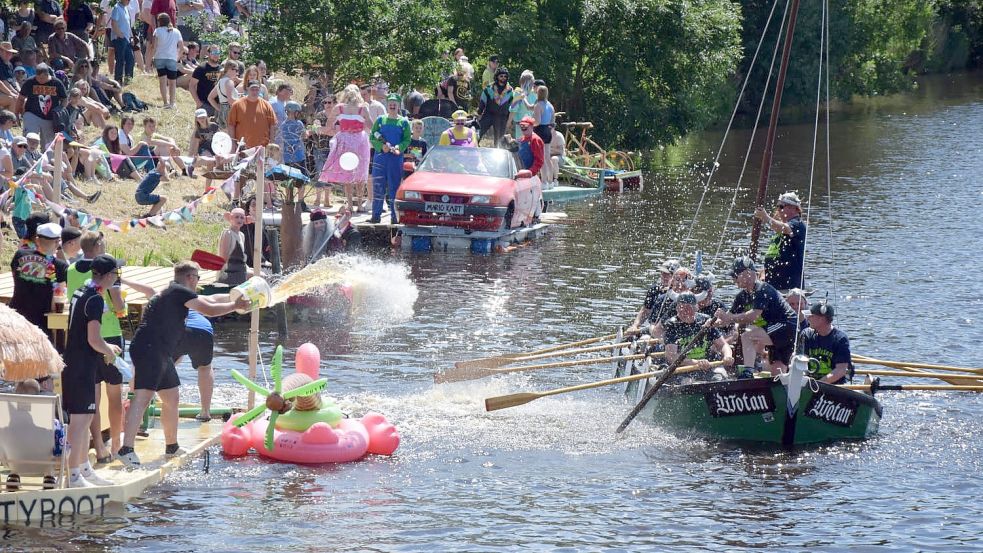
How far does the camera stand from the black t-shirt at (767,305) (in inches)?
567

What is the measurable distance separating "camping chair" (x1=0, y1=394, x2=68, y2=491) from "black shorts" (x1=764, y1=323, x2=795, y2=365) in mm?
7501

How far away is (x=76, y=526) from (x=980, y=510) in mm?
8028

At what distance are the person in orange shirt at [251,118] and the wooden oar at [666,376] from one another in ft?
37.7

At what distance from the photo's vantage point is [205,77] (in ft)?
87.4

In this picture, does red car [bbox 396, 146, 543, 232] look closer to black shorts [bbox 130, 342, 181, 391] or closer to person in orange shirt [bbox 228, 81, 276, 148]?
person in orange shirt [bbox 228, 81, 276, 148]

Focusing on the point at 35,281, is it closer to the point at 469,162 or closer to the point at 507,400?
the point at 507,400

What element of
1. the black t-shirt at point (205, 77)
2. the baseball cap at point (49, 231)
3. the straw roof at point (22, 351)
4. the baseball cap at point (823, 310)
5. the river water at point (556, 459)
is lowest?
the river water at point (556, 459)

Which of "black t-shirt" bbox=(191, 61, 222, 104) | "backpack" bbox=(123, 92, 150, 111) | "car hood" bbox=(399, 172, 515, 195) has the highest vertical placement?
"black t-shirt" bbox=(191, 61, 222, 104)

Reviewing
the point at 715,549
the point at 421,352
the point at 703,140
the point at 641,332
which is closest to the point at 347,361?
the point at 421,352

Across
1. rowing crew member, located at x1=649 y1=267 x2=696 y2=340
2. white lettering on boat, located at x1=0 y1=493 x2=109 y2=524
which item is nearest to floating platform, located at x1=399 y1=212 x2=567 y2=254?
rowing crew member, located at x1=649 y1=267 x2=696 y2=340

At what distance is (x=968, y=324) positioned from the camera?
2061 cm

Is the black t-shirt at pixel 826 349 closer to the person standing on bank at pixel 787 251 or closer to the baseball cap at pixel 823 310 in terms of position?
the baseball cap at pixel 823 310

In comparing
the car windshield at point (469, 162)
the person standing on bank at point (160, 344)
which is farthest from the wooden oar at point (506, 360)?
the car windshield at point (469, 162)

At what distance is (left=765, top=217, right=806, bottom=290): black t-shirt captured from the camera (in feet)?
51.7
